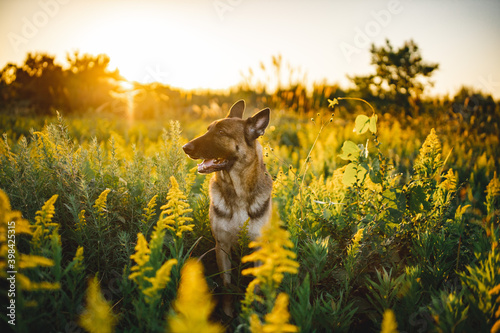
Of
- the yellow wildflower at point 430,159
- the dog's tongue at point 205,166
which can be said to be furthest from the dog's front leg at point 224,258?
the yellow wildflower at point 430,159

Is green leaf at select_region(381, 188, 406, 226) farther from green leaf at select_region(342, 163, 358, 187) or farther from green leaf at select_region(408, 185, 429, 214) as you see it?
green leaf at select_region(342, 163, 358, 187)

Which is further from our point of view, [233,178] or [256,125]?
[256,125]

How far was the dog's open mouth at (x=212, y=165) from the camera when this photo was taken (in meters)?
2.96

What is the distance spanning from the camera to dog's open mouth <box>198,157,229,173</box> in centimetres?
296

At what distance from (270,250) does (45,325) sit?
4.58 ft

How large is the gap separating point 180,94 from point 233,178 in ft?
53.9

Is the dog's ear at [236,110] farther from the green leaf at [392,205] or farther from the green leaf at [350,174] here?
the green leaf at [392,205]

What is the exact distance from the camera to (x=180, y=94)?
18.0 m

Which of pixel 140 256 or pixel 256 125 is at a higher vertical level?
pixel 256 125

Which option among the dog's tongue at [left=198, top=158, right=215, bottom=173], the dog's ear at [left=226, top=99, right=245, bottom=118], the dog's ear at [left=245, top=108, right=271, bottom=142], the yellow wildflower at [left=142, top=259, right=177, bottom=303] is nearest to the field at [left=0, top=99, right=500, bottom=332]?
the yellow wildflower at [left=142, top=259, right=177, bottom=303]

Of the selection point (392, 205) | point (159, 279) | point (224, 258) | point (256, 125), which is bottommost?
point (224, 258)

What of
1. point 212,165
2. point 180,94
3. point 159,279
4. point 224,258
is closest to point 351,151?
point 212,165

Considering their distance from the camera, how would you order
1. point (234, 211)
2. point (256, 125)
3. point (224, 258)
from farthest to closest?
point (256, 125) → point (234, 211) → point (224, 258)

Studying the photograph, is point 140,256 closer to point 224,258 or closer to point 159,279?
point 159,279
